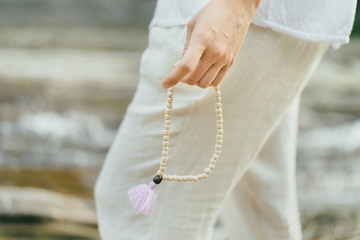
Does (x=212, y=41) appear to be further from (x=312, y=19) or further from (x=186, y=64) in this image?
(x=312, y=19)

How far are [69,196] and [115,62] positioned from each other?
259cm

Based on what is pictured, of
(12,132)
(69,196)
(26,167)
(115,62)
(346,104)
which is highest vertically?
(69,196)

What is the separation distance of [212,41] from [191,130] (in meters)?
0.19

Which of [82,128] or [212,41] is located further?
[82,128]

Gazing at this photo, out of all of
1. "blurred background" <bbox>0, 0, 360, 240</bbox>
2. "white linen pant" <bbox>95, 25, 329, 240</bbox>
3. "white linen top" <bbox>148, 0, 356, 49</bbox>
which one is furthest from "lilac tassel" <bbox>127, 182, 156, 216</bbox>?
"blurred background" <bbox>0, 0, 360, 240</bbox>

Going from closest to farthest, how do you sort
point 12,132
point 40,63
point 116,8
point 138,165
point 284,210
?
point 138,165
point 284,210
point 12,132
point 40,63
point 116,8

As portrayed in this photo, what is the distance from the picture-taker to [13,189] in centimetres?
202

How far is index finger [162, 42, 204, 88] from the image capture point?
60 cm

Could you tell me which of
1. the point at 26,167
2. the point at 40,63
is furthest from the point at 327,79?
the point at 26,167

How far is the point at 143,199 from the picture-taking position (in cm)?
71

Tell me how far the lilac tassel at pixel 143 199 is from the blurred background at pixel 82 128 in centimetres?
103

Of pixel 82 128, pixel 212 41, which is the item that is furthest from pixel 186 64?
pixel 82 128

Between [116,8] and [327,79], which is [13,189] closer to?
[327,79]

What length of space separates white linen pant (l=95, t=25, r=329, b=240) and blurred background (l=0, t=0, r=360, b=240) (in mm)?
897
